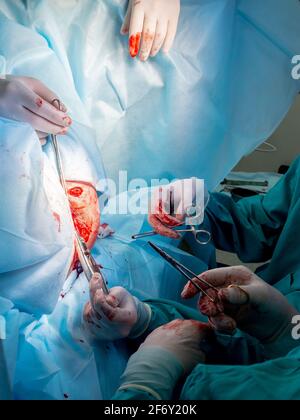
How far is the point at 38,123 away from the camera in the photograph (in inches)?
39.8

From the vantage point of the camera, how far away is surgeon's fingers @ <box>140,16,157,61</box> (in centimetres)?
120

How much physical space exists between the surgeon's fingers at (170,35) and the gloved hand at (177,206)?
1.38 ft

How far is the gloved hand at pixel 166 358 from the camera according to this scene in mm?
772

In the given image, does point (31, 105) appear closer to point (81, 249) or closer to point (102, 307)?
point (81, 249)

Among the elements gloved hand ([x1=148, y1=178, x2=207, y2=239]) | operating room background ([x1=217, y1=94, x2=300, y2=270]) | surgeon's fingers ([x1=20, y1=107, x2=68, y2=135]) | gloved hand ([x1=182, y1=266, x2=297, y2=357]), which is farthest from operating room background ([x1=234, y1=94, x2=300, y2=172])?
surgeon's fingers ([x1=20, y1=107, x2=68, y2=135])

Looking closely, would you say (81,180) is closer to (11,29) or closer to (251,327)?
(11,29)

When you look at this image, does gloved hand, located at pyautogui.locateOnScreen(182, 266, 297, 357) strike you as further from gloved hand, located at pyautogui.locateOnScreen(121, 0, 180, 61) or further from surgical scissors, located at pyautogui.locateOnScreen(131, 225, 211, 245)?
gloved hand, located at pyautogui.locateOnScreen(121, 0, 180, 61)

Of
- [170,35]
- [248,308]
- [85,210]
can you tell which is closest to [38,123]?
[85,210]

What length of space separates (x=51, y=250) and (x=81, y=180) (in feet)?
0.94

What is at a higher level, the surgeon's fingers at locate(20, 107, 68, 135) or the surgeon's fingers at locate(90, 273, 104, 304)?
the surgeon's fingers at locate(20, 107, 68, 135)

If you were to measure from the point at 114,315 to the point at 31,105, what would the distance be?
52 cm

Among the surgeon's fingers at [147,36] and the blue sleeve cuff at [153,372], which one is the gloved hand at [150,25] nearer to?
the surgeon's fingers at [147,36]

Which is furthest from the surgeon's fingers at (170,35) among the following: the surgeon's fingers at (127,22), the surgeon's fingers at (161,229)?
the surgeon's fingers at (161,229)

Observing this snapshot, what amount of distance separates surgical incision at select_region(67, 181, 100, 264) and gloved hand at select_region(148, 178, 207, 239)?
19 cm
